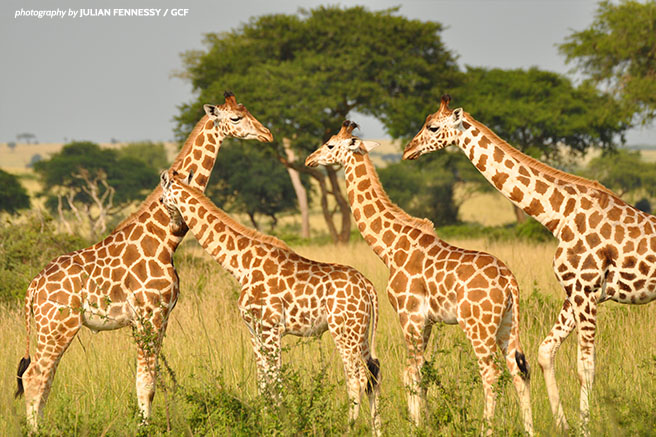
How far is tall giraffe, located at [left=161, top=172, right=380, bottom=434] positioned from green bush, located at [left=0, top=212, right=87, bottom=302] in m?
6.70

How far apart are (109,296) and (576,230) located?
3.94 m

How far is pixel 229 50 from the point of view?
34.5 m

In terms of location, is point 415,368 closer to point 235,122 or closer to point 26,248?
point 235,122

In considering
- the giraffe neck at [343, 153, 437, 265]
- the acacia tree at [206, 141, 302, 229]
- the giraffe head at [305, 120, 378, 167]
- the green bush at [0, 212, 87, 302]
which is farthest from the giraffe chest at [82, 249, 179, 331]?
the acacia tree at [206, 141, 302, 229]

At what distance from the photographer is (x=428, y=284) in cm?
631

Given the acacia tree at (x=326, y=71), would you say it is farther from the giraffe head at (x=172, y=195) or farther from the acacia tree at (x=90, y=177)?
the giraffe head at (x=172, y=195)

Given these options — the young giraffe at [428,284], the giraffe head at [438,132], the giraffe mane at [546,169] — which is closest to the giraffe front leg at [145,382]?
the young giraffe at [428,284]

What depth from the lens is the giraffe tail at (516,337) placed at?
6051mm

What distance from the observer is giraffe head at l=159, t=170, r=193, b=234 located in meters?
6.77

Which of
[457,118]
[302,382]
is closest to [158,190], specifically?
[302,382]

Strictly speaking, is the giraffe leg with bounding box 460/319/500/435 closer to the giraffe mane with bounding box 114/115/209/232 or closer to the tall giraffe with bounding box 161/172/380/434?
the tall giraffe with bounding box 161/172/380/434

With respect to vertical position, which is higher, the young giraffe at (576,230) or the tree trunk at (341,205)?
the young giraffe at (576,230)

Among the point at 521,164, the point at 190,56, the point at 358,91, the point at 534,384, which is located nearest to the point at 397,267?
the point at 521,164

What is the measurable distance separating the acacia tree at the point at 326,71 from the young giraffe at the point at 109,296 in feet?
79.2
